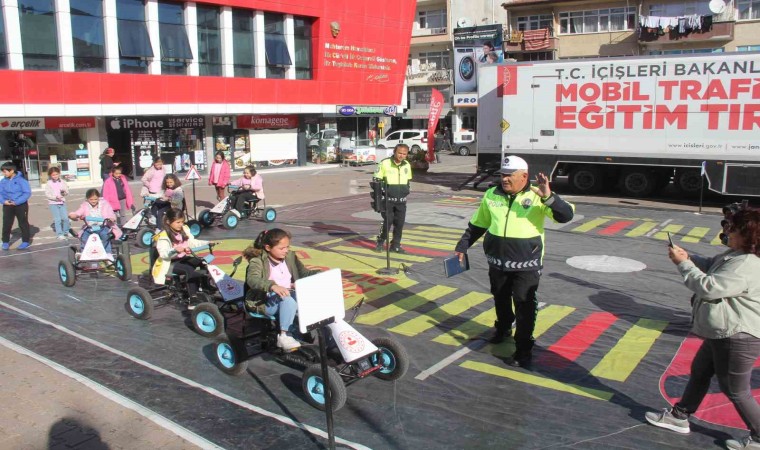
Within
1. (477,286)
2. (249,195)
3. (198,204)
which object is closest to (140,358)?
(477,286)

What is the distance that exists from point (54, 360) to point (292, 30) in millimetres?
26772

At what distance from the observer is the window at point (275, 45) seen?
99.2 feet

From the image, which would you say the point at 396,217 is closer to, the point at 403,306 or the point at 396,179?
the point at 396,179

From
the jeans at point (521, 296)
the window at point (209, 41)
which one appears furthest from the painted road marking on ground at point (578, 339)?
the window at point (209, 41)

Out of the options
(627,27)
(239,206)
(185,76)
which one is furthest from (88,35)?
(627,27)

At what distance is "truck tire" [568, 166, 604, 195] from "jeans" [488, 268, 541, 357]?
14.5 meters

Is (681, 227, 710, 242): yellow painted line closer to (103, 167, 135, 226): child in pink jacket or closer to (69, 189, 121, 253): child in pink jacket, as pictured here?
(69, 189, 121, 253): child in pink jacket

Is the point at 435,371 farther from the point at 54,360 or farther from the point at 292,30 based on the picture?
the point at 292,30

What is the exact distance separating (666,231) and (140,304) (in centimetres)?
1057

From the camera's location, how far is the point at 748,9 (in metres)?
39.7

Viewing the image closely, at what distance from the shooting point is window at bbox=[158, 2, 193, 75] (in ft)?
86.4

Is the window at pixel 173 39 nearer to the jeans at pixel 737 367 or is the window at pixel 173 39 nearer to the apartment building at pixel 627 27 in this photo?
the jeans at pixel 737 367

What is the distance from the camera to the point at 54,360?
6.60m

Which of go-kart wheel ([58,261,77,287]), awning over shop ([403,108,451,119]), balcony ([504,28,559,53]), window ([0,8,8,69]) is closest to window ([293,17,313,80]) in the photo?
window ([0,8,8,69])
